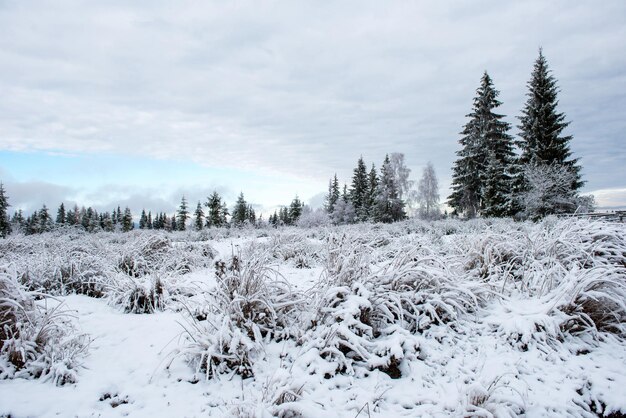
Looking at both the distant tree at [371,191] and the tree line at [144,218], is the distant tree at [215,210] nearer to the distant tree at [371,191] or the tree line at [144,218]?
the tree line at [144,218]

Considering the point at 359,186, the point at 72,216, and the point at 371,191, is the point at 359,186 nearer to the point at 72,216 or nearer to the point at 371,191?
the point at 371,191

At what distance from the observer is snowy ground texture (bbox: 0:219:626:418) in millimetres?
2486

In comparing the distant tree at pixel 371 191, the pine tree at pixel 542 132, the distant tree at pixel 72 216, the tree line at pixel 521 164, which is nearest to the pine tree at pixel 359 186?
the distant tree at pixel 371 191

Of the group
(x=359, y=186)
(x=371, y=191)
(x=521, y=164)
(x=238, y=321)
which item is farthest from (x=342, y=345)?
(x=359, y=186)

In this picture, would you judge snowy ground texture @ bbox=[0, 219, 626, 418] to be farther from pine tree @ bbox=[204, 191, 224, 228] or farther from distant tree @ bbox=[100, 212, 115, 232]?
distant tree @ bbox=[100, 212, 115, 232]

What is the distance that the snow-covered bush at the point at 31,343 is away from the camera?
2.68 m

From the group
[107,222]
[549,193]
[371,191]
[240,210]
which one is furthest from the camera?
[107,222]

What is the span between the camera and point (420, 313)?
3.72 metres

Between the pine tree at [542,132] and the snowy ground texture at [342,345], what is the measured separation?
71.4 feet

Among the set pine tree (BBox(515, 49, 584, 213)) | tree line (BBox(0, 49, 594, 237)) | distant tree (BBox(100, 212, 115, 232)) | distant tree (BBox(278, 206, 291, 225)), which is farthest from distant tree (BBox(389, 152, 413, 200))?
distant tree (BBox(100, 212, 115, 232))

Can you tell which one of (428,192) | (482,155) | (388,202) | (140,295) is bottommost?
(140,295)

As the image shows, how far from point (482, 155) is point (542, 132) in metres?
4.86

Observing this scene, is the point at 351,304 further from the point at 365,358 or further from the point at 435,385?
the point at 435,385

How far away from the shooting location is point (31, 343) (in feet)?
9.21
